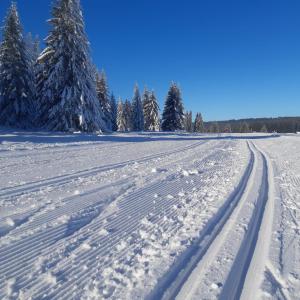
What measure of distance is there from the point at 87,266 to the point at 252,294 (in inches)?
65.7

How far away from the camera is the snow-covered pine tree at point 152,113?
53562mm

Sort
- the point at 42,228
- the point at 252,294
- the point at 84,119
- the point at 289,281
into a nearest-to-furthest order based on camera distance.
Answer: the point at 252,294, the point at 289,281, the point at 42,228, the point at 84,119

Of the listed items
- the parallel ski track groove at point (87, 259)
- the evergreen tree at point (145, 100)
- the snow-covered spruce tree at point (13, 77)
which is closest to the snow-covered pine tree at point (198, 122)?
the evergreen tree at point (145, 100)

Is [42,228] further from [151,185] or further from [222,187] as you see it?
[222,187]

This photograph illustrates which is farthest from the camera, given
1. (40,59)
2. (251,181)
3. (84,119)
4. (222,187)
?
(40,59)

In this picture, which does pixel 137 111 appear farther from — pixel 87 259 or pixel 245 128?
pixel 245 128

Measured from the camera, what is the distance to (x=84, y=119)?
22172mm

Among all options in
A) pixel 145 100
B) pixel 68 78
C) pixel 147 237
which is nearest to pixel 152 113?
pixel 145 100

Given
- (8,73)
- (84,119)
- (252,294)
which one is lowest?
(252,294)

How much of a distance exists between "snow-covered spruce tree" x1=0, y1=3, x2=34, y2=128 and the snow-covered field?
61.3 feet

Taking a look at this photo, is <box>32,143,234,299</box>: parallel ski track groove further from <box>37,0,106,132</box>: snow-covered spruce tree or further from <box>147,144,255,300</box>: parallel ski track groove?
<box>37,0,106,132</box>: snow-covered spruce tree

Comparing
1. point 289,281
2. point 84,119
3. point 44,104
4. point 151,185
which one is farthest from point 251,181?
point 44,104

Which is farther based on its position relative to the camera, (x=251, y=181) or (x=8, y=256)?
(x=251, y=181)

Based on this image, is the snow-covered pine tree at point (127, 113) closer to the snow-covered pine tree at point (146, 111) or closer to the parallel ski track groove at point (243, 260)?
the snow-covered pine tree at point (146, 111)
